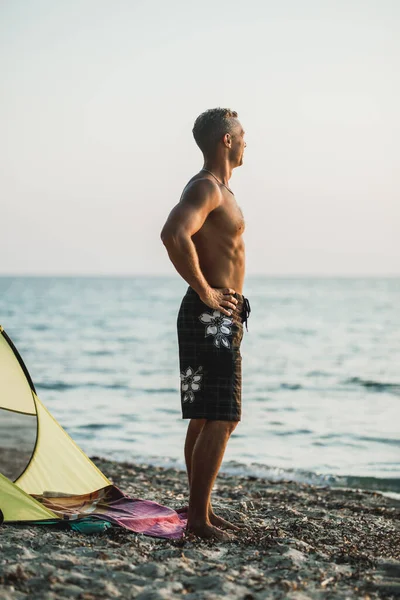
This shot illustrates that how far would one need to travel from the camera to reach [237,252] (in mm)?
4828

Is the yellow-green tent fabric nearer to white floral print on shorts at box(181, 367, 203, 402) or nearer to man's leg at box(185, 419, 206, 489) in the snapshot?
man's leg at box(185, 419, 206, 489)

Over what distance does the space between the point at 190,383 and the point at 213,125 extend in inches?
59.3

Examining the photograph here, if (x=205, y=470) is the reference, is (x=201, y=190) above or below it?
above

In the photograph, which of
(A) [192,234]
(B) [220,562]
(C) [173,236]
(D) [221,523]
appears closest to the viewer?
(B) [220,562]

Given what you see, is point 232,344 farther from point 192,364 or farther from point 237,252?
point 237,252

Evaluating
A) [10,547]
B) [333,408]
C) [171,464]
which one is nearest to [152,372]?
[333,408]

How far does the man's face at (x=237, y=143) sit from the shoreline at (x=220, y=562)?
7.26 ft

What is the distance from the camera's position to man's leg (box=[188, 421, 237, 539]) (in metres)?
4.62

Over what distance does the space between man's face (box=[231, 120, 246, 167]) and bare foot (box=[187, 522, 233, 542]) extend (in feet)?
6.95

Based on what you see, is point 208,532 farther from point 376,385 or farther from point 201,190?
point 376,385

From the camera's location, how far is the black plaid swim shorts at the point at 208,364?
4645 millimetres

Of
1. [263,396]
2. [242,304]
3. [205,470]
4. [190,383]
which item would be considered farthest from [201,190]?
[263,396]

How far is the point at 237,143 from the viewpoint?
490 cm

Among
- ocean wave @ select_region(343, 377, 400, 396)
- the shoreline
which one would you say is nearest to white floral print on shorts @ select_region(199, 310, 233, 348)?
the shoreline
